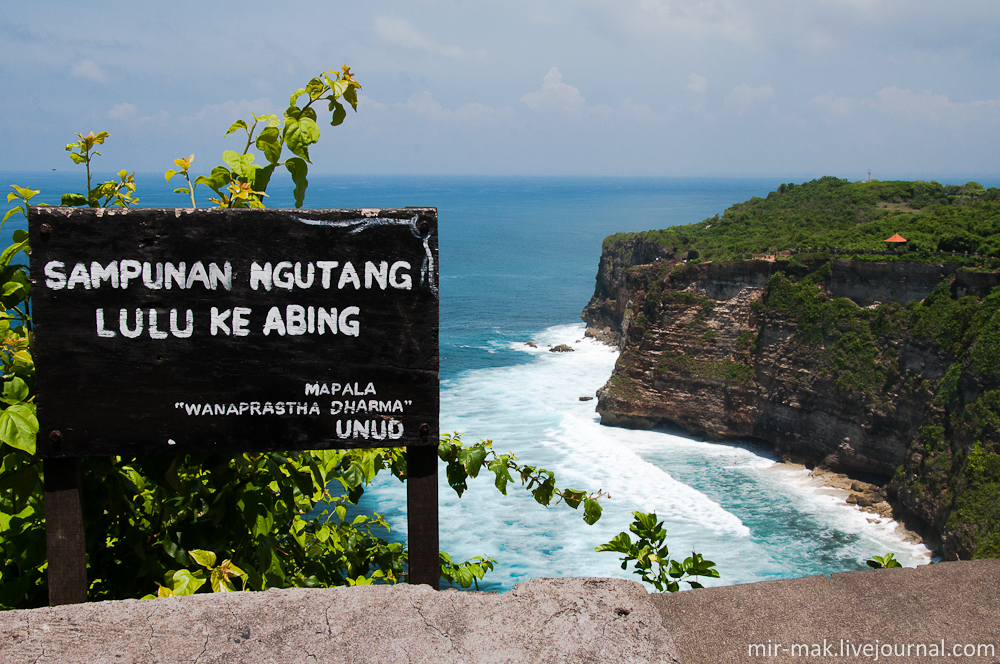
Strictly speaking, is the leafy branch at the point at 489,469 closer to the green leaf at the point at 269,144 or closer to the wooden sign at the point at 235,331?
the wooden sign at the point at 235,331

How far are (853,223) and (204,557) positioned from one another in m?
62.3

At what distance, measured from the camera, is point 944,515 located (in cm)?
3300

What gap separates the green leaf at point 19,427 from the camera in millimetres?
2949

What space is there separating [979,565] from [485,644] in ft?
7.67

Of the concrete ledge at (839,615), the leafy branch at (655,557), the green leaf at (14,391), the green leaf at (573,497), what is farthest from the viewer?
the green leaf at (573,497)

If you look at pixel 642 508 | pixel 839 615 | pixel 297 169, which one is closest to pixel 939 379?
pixel 642 508

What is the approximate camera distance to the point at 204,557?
3109mm

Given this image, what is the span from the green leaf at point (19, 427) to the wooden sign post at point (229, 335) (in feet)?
0.14

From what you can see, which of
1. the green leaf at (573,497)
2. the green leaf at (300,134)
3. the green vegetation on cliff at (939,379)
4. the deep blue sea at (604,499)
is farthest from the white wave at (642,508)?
the green leaf at (300,134)

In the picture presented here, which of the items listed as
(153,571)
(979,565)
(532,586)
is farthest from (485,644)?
(979,565)

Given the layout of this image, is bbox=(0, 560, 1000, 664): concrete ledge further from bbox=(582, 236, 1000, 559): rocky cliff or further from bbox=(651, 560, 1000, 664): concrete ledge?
bbox=(582, 236, 1000, 559): rocky cliff

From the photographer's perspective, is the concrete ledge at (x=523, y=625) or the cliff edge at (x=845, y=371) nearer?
the concrete ledge at (x=523, y=625)

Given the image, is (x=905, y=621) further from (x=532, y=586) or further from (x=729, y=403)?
(x=729, y=403)

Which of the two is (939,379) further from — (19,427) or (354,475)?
(19,427)
